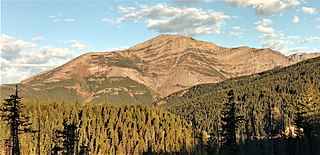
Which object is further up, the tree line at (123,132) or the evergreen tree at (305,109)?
the evergreen tree at (305,109)

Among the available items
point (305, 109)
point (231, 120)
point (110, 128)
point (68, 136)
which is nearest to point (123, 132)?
point (110, 128)

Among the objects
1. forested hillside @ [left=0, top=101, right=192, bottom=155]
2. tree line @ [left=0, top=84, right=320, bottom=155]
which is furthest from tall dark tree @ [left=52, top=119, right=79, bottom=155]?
forested hillside @ [left=0, top=101, right=192, bottom=155]

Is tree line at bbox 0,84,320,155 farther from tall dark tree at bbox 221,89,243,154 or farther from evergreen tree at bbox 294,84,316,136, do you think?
tall dark tree at bbox 221,89,243,154

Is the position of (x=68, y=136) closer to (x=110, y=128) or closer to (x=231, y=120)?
(x=231, y=120)

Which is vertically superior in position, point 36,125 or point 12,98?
point 12,98

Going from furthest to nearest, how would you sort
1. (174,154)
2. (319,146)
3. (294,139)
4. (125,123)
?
(125,123), (174,154), (319,146), (294,139)

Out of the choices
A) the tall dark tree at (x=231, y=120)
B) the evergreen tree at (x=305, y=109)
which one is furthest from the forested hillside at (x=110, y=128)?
the tall dark tree at (x=231, y=120)

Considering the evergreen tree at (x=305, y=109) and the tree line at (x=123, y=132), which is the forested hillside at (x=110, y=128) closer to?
the tree line at (x=123, y=132)

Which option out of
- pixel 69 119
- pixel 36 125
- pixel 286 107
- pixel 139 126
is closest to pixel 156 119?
pixel 139 126

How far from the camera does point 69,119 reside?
6004 inches

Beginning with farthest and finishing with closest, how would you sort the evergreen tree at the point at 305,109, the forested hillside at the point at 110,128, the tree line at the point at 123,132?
the forested hillside at the point at 110,128 < the tree line at the point at 123,132 < the evergreen tree at the point at 305,109

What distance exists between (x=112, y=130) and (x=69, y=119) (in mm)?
Result: 19354

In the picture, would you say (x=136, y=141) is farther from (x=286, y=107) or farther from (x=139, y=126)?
(x=286, y=107)

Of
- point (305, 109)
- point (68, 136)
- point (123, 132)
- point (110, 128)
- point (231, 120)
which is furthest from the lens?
point (110, 128)
